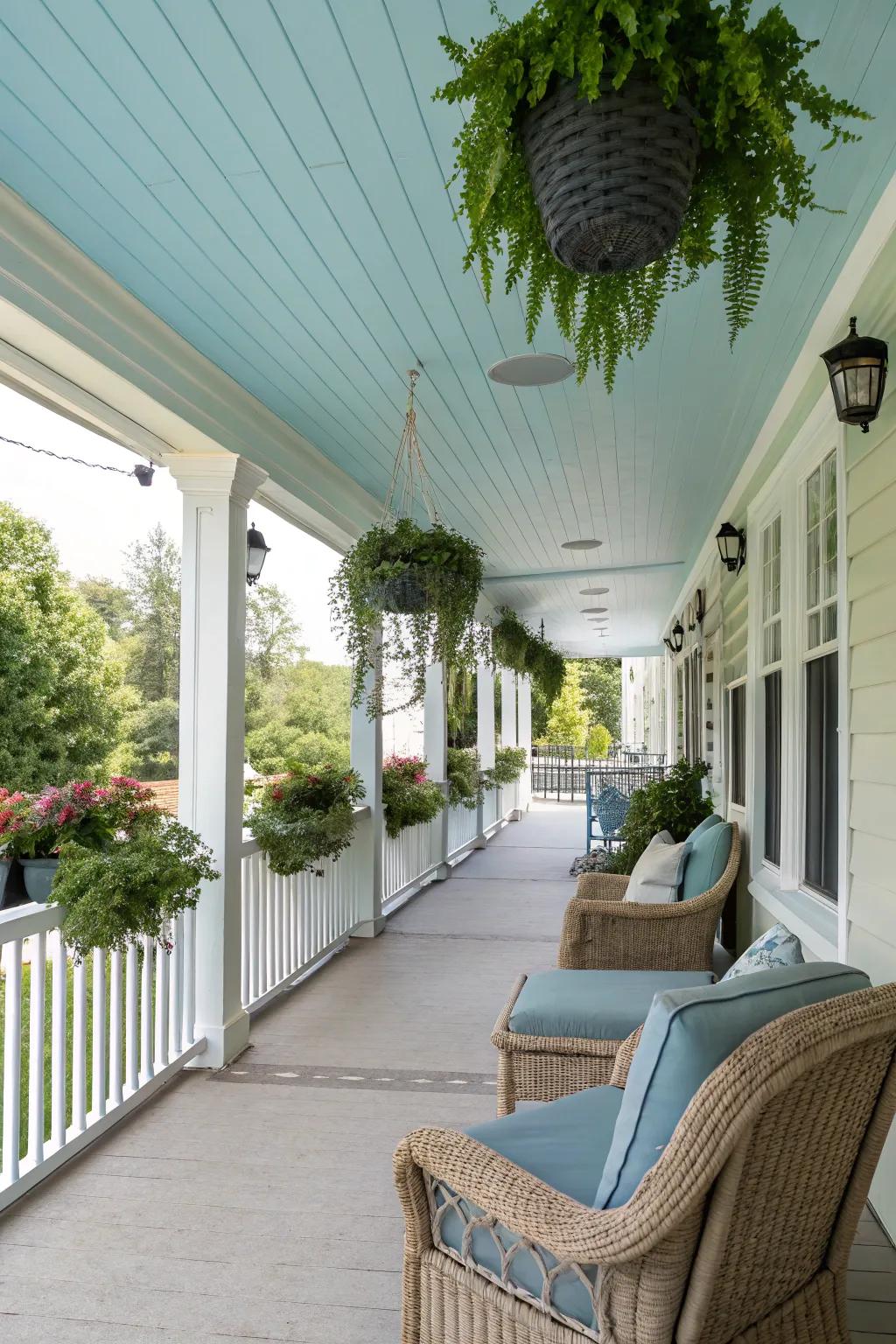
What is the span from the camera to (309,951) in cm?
482

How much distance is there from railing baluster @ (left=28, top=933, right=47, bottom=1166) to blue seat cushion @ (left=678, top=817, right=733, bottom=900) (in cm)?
257

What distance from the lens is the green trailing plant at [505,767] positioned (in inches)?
426

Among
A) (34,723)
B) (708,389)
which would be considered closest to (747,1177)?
(708,389)

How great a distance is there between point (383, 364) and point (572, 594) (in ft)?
20.2

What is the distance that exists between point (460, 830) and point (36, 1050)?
6644 mm

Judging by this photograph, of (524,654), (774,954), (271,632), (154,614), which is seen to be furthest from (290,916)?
(271,632)

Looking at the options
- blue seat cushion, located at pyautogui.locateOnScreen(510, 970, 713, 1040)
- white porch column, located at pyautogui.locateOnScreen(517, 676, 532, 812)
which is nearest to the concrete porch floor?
blue seat cushion, located at pyautogui.locateOnScreen(510, 970, 713, 1040)

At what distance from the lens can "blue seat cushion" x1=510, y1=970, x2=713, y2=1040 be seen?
2.68m

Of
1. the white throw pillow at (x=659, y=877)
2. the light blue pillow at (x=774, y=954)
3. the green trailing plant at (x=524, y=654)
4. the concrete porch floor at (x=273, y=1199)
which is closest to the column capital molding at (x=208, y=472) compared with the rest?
the concrete porch floor at (x=273, y=1199)

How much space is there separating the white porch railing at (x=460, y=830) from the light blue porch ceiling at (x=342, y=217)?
4701 mm

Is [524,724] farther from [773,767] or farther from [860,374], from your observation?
[860,374]

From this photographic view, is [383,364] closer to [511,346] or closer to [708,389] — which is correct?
[511,346]

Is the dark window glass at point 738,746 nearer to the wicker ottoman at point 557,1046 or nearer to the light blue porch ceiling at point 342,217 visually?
the light blue porch ceiling at point 342,217

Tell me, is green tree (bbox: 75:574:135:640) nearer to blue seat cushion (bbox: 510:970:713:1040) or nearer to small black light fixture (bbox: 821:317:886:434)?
blue seat cushion (bbox: 510:970:713:1040)
